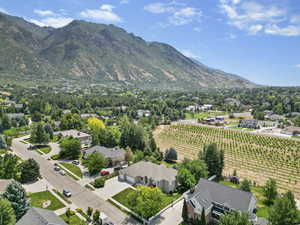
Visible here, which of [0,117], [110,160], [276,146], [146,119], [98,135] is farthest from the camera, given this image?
[146,119]

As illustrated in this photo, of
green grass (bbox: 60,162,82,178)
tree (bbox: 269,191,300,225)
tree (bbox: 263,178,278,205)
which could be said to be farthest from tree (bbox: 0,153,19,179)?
tree (bbox: 263,178,278,205)

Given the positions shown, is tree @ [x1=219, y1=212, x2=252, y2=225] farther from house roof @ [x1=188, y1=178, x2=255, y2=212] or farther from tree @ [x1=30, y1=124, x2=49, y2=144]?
tree @ [x1=30, y1=124, x2=49, y2=144]

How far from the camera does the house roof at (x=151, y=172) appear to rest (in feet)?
105

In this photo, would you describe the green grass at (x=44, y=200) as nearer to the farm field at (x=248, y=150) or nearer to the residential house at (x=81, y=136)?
the residential house at (x=81, y=136)

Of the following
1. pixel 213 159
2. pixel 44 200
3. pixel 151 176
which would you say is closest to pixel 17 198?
pixel 44 200

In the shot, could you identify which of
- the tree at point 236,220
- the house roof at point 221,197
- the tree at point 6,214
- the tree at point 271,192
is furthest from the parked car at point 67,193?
the tree at point 271,192

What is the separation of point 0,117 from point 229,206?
8171 centimetres

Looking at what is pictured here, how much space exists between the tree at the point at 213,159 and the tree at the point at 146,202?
1558cm

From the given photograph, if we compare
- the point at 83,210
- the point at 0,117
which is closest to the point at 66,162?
the point at 83,210

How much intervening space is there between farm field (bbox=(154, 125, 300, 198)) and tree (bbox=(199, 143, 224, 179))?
7.18 metres

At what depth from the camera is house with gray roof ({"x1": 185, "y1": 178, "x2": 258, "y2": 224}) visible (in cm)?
2333

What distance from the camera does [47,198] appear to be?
1125 inches

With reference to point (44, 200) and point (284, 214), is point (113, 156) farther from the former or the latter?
point (284, 214)

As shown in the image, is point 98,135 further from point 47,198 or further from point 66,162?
point 47,198
